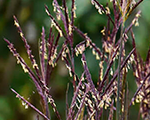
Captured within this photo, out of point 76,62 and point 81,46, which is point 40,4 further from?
point 81,46

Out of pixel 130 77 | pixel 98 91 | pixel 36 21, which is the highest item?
pixel 36 21

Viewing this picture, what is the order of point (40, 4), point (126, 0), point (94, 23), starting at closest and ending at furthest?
point (126, 0), point (94, 23), point (40, 4)

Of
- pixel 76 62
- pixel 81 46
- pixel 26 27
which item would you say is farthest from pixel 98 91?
pixel 26 27

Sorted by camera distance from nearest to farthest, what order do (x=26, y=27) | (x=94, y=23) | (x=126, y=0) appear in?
(x=126, y=0), (x=94, y=23), (x=26, y=27)

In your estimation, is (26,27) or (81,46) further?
(26,27)

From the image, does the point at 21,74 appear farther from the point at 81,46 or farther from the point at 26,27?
the point at 81,46

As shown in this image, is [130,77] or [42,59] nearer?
[42,59]

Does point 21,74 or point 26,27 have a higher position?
point 26,27

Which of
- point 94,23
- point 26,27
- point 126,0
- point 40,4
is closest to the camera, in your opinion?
point 126,0

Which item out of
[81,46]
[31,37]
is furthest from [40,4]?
[81,46]
